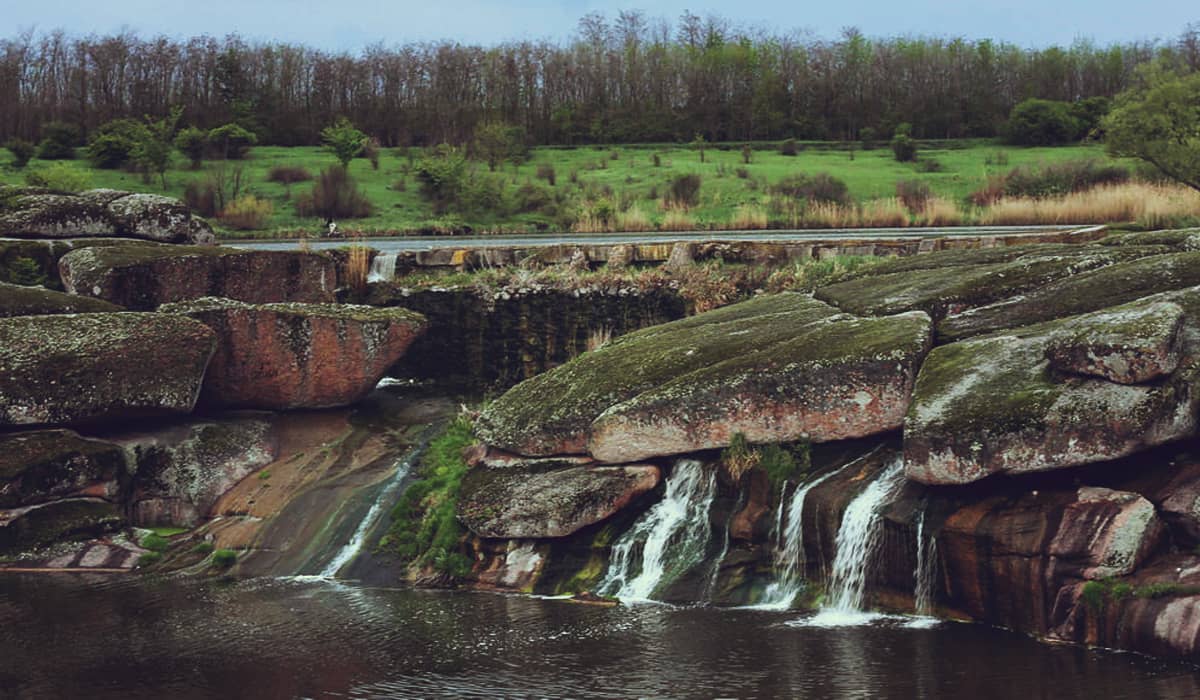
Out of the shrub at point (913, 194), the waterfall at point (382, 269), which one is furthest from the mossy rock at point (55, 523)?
the shrub at point (913, 194)

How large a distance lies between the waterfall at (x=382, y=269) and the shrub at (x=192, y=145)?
28.8 metres

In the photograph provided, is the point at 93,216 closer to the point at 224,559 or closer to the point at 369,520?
the point at 224,559

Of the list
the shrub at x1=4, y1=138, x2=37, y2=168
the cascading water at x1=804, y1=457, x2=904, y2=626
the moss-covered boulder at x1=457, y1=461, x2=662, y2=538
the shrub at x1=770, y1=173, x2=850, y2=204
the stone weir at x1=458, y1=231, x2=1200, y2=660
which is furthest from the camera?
the shrub at x1=4, y1=138, x2=37, y2=168

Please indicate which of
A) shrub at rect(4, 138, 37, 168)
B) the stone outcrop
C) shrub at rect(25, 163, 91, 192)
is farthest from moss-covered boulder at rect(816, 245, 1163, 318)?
shrub at rect(4, 138, 37, 168)

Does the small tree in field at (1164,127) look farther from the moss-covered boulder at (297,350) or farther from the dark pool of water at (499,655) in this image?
the dark pool of water at (499,655)

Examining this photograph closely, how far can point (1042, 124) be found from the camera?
5900 centimetres

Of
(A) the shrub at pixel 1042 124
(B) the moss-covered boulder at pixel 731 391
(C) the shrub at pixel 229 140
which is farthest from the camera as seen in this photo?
(A) the shrub at pixel 1042 124

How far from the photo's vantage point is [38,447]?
60.3 ft

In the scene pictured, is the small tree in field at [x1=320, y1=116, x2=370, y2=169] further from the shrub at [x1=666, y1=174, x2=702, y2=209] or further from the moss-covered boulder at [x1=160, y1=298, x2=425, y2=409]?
the moss-covered boulder at [x1=160, y1=298, x2=425, y2=409]

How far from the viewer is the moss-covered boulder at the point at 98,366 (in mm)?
18844

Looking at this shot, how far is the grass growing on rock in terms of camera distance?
55.4 feet

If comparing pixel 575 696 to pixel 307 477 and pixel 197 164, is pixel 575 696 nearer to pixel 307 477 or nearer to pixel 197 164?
pixel 307 477

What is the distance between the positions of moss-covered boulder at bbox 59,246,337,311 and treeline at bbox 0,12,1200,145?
38.2 meters

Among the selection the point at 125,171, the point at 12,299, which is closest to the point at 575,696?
the point at 12,299
